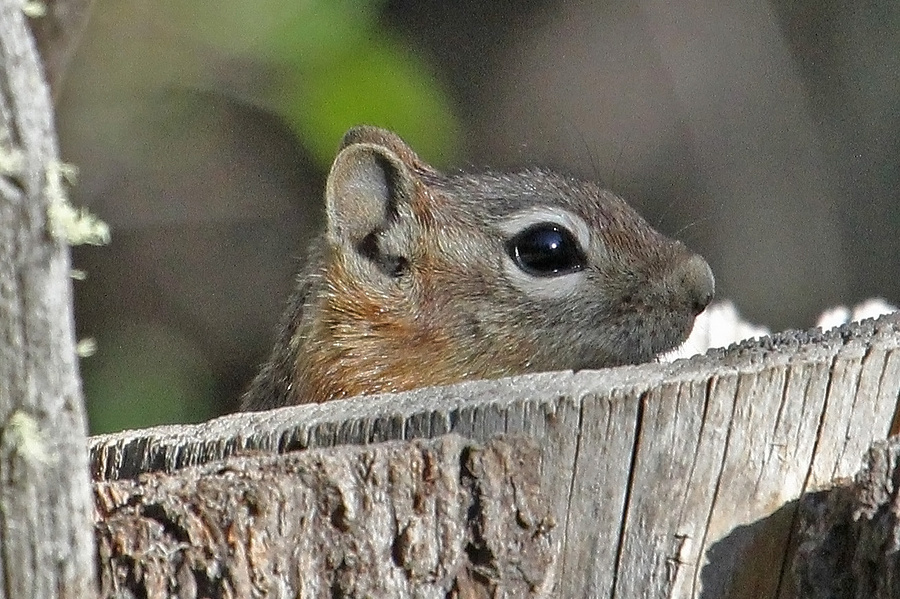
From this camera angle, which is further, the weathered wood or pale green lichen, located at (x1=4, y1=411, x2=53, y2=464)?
the weathered wood

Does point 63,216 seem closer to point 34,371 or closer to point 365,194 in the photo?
point 34,371

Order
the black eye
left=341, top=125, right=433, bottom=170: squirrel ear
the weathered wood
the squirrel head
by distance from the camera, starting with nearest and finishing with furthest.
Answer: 1. the weathered wood
2. the squirrel head
3. the black eye
4. left=341, top=125, right=433, bottom=170: squirrel ear

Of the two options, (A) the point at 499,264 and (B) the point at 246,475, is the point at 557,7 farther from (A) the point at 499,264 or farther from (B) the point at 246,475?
(B) the point at 246,475

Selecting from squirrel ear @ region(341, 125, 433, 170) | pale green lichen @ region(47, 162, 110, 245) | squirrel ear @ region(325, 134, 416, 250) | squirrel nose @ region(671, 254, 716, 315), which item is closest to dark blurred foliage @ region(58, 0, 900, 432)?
squirrel ear @ region(341, 125, 433, 170)

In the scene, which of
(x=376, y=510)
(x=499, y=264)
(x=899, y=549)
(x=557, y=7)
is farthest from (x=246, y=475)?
(x=557, y=7)

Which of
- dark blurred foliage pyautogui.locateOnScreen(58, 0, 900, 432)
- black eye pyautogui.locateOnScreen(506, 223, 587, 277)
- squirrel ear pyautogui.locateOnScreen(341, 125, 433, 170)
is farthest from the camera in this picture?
dark blurred foliage pyautogui.locateOnScreen(58, 0, 900, 432)

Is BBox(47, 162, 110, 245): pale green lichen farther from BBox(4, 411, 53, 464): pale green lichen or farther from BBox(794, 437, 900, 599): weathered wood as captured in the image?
BBox(794, 437, 900, 599): weathered wood
